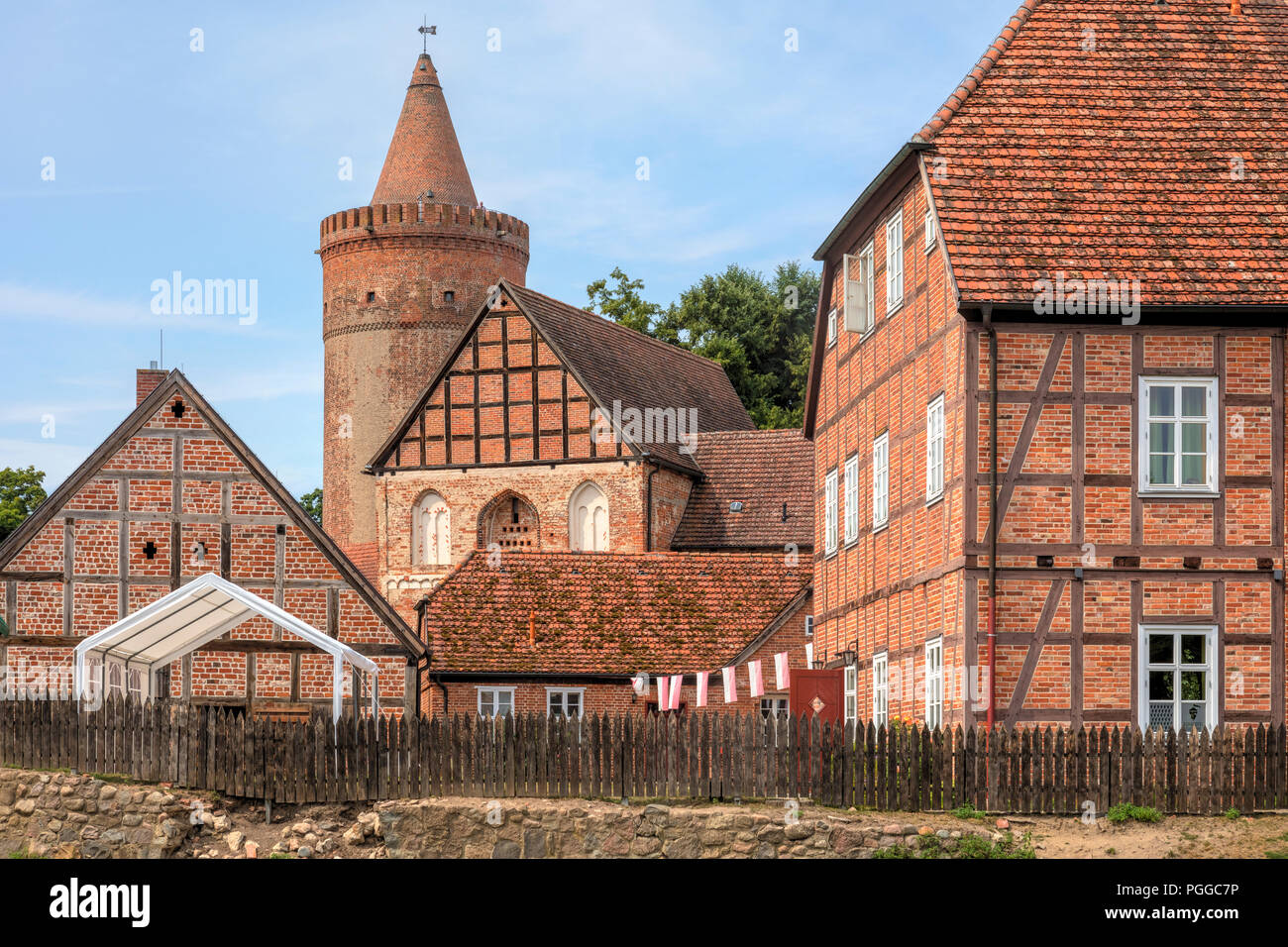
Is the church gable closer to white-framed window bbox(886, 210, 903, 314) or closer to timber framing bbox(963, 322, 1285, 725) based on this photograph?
white-framed window bbox(886, 210, 903, 314)

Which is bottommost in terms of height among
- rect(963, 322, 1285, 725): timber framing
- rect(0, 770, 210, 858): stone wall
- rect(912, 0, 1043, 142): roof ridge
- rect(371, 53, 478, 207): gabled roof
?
rect(0, 770, 210, 858): stone wall

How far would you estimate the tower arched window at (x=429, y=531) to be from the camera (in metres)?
45.3

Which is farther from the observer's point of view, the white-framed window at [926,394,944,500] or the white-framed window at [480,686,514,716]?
the white-framed window at [480,686,514,716]

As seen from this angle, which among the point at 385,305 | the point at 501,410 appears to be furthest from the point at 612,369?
the point at 385,305

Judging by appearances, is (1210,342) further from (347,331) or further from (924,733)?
(347,331)

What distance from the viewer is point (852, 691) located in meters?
28.2

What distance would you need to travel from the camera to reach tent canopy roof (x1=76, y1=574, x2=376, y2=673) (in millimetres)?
25047

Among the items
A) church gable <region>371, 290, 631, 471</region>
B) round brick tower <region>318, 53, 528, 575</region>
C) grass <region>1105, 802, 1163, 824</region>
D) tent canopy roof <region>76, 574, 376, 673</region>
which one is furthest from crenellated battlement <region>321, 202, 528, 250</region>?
grass <region>1105, 802, 1163, 824</region>

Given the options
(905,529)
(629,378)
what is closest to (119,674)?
(905,529)

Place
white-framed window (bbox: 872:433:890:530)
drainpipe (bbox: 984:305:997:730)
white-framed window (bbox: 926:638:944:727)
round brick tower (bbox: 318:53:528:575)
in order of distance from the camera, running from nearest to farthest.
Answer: drainpipe (bbox: 984:305:997:730)
white-framed window (bbox: 926:638:944:727)
white-framed window (bbox: 872:433:890:530)
round brick tower (bbox: 318:53:528:575)

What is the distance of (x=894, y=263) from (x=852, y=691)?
6.34m

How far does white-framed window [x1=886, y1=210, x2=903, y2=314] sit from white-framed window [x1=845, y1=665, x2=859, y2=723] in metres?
5.38

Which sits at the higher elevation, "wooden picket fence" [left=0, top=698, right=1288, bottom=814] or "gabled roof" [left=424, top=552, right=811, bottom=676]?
"gabled roof" [left=424, top=552, right=811, bottom=676]

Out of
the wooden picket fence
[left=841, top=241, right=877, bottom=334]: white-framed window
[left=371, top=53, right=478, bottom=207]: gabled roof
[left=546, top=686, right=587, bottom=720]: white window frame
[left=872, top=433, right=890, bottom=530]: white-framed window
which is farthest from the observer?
[left=371, top=53, right=478, bottom=207]: gabled roof
